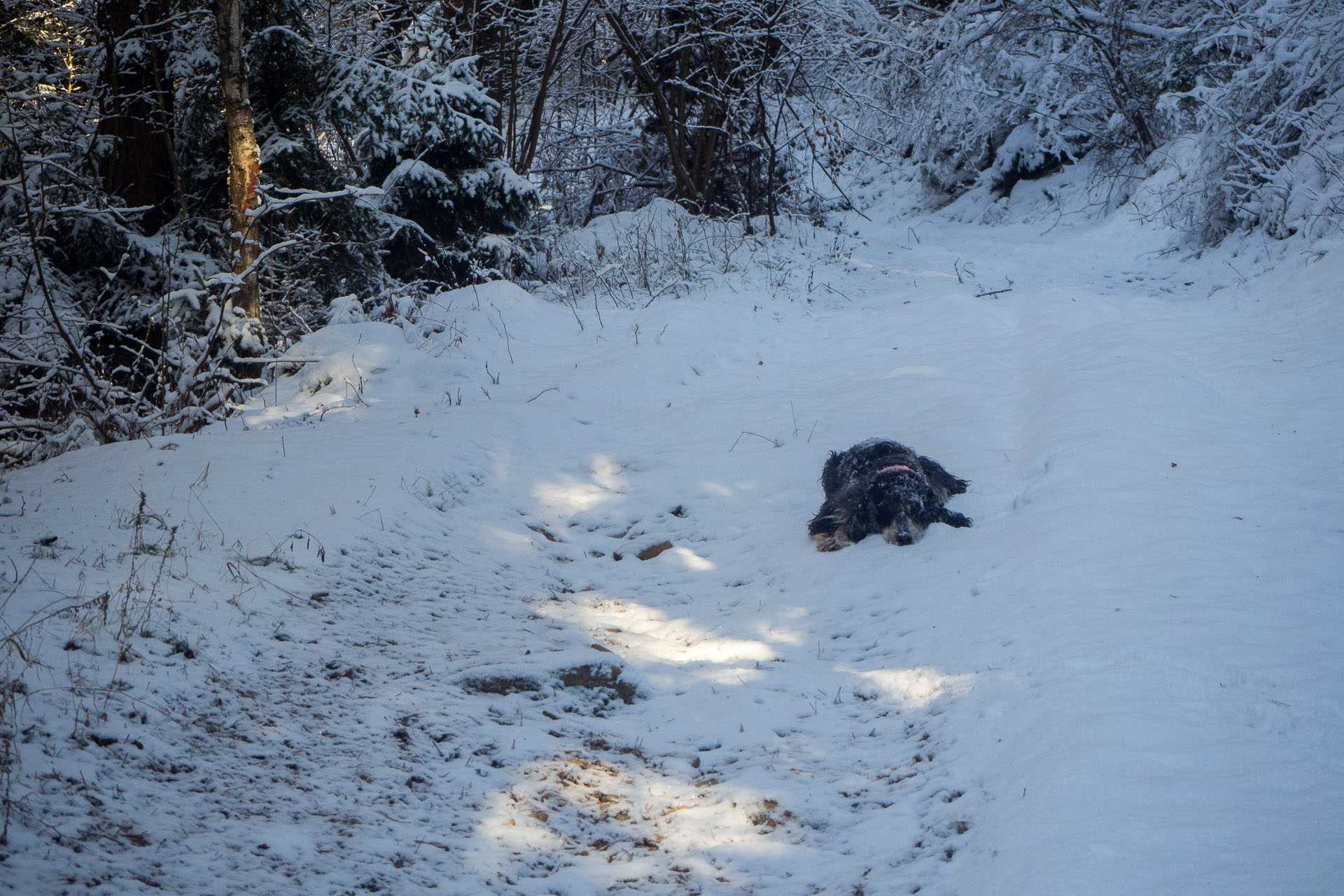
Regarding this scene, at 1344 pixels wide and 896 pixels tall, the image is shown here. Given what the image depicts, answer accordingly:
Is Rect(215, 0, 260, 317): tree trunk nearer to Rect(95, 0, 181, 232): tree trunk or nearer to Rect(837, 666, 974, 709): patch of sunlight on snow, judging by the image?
Rect(95, 0, 181, 232): tree trunk

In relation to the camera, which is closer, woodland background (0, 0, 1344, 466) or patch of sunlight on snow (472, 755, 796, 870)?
patch of sunlight on snow (472, 755, 796, 870)

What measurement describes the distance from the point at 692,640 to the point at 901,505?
1.51m

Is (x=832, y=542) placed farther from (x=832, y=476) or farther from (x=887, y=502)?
(x=832, y=476)

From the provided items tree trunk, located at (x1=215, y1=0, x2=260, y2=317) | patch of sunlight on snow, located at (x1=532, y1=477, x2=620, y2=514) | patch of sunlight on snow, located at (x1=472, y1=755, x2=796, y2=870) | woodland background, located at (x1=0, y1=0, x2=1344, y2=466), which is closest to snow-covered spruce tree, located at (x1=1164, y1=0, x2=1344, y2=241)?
woodland background, located at (x1=0, y1=0, x2=1344, y2=466)

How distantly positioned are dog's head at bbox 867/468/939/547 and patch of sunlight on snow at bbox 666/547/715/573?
1.02 metres

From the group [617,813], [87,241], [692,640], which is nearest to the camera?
[617,813]

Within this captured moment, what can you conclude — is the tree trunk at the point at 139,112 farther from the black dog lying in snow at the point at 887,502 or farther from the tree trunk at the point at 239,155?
the black dog lying in snow at the point at 887,502

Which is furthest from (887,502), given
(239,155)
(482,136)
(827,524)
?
(482,136)

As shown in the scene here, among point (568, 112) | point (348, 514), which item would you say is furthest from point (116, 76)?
point (568, 112)

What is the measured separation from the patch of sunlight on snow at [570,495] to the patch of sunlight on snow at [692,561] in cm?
88

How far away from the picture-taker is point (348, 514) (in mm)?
4762

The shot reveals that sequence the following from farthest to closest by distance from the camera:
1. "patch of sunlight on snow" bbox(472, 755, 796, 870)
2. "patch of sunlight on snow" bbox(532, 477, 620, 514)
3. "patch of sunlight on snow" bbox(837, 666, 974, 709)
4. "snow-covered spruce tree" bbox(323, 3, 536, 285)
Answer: "snow-covered spruce tree" bbox(323, 3, 536, 285) < "patch of sunlight on snow" bbox(532, 477, 620, 514) < "patch of sunlight on snow" bbox(837, 666, 974, 709) < "patch of sunlight on snow" bbox(472, 755, 796, 870)

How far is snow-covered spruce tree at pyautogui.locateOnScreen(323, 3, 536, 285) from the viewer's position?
366 inches

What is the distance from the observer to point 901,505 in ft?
15.7
